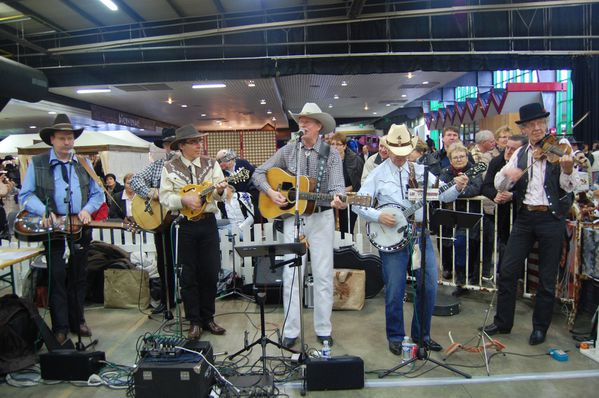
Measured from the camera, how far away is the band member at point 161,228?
4.68 metres

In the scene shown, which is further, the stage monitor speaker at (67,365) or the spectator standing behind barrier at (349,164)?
the spectator standing behind barrier at (349,164)

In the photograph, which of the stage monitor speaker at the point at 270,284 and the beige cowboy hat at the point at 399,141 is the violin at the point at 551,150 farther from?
the stage monitor speaker at the point at 270,284

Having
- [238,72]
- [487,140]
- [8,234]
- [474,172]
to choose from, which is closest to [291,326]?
[474,172]

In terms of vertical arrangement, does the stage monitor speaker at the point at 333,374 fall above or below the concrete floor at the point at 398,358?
above

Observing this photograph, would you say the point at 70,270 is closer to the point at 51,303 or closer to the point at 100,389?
the point at 51,303

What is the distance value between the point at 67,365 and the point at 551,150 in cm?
432

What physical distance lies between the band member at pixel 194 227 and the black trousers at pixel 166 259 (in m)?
0.71

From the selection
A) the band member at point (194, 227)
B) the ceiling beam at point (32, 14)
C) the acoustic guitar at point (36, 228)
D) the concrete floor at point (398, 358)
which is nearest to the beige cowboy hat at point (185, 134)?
the band member at point (194, 227)

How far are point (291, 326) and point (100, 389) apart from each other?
1.59 meters

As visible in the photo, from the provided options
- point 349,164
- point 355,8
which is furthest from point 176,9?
point 349,164

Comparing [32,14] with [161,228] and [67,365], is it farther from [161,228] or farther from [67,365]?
[67,365]

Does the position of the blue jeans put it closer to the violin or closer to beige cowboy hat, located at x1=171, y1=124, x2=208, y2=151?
the violin

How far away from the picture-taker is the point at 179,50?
11289 mm

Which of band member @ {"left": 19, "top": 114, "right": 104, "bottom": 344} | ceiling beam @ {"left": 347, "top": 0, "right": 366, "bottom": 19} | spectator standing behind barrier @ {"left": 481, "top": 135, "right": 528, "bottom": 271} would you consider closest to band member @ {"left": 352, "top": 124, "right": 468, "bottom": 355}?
spectator standing behind barrier @ {"left": 481, "top": 135, "right": 528, "bottom": 271}
